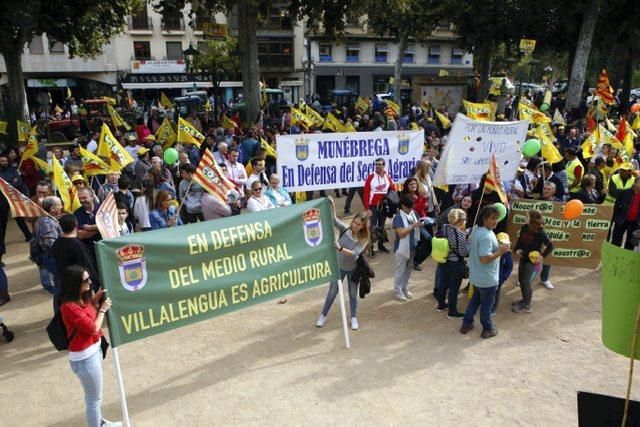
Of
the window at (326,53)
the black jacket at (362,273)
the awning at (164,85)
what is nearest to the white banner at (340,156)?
the black jacket at (362,273)

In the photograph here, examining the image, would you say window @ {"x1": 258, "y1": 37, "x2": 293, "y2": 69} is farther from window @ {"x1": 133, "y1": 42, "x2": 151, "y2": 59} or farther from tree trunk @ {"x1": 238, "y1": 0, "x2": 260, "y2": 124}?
tree trunk @ {"x1": 238, "y1": 0, "x2": 260, "y2": 124}

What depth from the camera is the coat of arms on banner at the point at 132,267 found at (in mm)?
4613

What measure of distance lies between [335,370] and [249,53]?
15577 mm

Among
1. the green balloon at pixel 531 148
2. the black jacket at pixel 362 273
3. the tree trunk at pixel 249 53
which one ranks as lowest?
the black jacket at pixel 362 273

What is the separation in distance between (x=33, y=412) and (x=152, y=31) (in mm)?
43953

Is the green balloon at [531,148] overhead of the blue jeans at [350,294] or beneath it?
overhead

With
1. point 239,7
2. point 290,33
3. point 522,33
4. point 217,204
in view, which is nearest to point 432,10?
point 522,33

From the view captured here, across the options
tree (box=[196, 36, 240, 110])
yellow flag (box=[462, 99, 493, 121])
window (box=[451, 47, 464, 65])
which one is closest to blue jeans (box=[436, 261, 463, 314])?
yellow flag (box=[462, 99, 493, 121])

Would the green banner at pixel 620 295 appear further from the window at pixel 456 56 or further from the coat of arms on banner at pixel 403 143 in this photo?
the window at pixel 456 56

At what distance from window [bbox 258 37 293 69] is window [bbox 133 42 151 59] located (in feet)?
31.3

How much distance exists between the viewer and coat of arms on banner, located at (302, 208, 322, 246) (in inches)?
229

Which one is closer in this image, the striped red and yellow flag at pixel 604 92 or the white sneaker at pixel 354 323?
the white sneaker at pixel 354 323

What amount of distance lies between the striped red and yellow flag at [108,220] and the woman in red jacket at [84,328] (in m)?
1.32

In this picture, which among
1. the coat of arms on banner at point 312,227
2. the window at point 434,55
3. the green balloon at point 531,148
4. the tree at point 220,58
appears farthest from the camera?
the window at point 434,55
